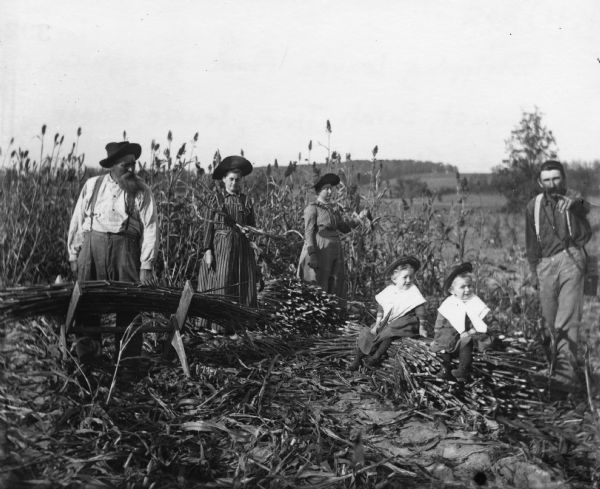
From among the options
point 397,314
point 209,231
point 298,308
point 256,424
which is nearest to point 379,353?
point 397,314

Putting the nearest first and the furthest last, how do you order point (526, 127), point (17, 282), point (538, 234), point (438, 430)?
point (438, 430)
point (538, 234)
point (17, 282)
point (526, 127)

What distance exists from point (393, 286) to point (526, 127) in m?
2.32

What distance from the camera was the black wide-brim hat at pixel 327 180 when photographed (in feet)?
22.2

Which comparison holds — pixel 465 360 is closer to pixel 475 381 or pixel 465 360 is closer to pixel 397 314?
pixel 475 381

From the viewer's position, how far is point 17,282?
545 centimetres

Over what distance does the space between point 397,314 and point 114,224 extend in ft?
7.63

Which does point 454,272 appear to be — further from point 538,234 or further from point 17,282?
point 17,282

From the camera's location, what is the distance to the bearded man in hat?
16.4 feet

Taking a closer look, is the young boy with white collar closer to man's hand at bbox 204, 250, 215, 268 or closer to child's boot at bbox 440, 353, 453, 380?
child's boot at bbox 440, 353, 453, 380

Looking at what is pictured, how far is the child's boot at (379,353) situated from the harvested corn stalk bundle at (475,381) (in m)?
0.05

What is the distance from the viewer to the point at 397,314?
4.59m

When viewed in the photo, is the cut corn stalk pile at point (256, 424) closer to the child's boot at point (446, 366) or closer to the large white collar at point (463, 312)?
the child's boot at point (446, 366)

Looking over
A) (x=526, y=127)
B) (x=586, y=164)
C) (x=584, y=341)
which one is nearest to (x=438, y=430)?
(x=584, y=341)

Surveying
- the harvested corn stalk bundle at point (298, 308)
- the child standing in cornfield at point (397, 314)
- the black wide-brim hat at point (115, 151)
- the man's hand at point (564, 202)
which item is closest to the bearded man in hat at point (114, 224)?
the black wide-brim hat at point (115, 151)
